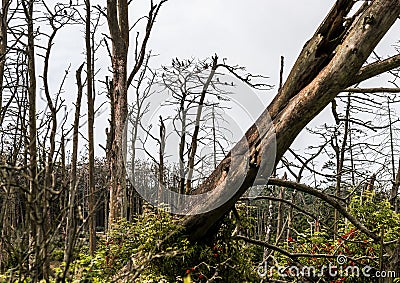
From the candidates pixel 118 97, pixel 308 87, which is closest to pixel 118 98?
pixel 118 97

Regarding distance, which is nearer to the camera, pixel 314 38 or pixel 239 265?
pixel 314 38

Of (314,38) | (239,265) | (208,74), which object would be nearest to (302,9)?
(208,74)

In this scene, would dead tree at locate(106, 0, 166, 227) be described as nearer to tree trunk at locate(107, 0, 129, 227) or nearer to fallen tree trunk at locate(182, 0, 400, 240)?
tree trunk at locate(107, 0, 129, 227)

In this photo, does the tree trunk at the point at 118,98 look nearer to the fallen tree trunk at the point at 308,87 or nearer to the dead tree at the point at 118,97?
the dead tree at the point at 118,97

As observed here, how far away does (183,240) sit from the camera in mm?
3945

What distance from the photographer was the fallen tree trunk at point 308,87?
3.26m

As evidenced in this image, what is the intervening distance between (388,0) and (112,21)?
13.0 ft

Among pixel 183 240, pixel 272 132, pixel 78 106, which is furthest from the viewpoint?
pixel 78 106

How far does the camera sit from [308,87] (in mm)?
3459

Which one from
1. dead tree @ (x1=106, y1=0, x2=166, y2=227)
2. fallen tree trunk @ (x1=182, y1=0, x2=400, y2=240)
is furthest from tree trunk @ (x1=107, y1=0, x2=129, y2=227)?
fallen tree trunk @ (x1=182, y1=0, x2=400, y2=240)

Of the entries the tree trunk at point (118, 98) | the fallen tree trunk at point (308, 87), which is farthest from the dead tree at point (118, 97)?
the fallen tree trunk at point (308, 87)

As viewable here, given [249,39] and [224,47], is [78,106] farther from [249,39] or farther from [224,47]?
[249,39]

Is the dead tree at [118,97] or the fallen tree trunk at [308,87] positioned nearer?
the fallen tree trunk at [308,87]

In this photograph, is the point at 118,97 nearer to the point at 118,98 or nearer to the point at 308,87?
the point at 118,98
